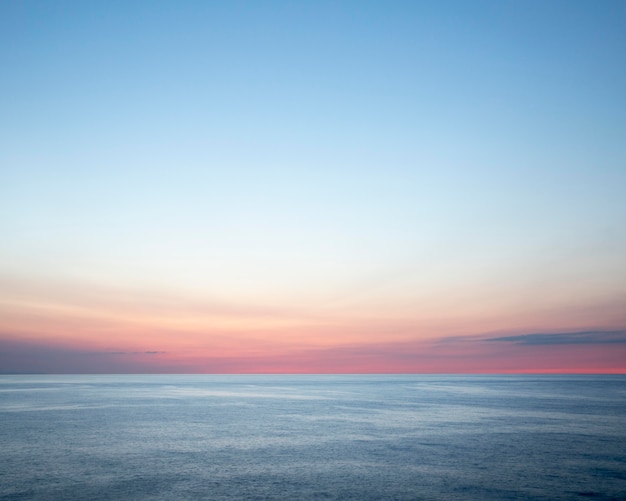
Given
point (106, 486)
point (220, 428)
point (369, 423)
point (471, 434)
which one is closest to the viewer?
point (106, 486)

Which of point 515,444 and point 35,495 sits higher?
point 35,495

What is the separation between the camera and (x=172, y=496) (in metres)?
18.3

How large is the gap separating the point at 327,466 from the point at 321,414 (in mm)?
26306

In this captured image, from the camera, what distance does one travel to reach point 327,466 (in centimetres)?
2370

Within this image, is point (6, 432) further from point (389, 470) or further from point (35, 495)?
point (389, 470)

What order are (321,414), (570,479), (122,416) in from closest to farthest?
(570,479), (122,416), (321,414)

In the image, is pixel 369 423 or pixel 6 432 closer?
pixel 6 432

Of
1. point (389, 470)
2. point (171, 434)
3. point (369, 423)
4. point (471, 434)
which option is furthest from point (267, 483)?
point (369, 423)

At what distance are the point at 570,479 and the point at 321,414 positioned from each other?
3060 centimetres

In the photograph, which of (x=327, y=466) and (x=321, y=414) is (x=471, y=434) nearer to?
(x=327, y=466)

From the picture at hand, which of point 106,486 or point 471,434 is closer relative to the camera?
point 106,486

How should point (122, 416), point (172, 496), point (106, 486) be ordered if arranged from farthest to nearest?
point (122, 416), point (106, 486), point (172, 496)

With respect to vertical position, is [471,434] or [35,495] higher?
[35,495]

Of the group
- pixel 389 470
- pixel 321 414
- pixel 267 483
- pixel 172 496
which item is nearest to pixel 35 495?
pixel 172 496
